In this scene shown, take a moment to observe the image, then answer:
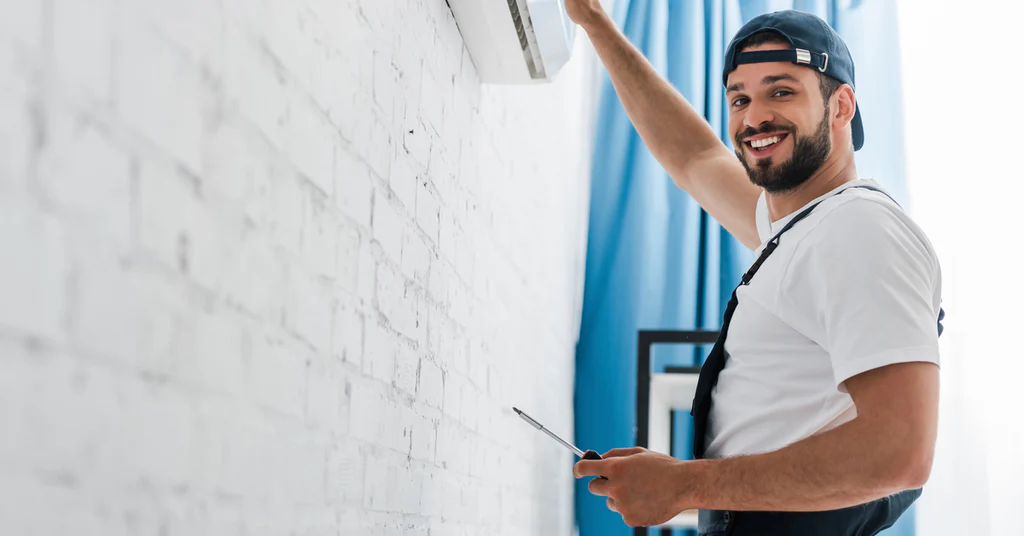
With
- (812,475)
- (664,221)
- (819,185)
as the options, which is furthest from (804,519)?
(664,221)

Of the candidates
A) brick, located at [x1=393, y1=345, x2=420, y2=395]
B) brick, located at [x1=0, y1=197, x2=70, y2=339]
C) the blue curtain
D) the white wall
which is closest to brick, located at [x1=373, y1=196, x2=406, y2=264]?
brick, located at [x1=393, y1=345, x2=420, y2=395]

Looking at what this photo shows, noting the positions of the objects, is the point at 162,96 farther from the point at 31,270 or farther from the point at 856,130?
the point at 856,130

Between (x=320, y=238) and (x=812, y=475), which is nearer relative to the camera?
(x=320, y=238)

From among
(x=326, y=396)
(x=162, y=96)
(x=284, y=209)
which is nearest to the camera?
(x=162, y=96)

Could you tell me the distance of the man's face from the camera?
1349mm

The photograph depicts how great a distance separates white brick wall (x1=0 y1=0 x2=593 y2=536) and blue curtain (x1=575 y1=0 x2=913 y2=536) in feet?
4.54

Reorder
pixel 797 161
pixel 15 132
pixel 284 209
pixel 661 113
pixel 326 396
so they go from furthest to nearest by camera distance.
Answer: pixel 661 113, pixel 797 161, pixel 326 396, pixel 284 209, pixel 15 132

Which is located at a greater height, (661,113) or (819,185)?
(661,113)

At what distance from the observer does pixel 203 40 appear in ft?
2.05

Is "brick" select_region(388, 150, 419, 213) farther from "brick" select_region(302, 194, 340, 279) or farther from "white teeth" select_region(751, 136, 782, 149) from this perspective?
"white teeth" select_region(751, 136, 782, 149)

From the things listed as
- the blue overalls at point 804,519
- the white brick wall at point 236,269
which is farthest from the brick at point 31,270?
the blue overalls at point 804,519

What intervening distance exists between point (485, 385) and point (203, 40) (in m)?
1.14

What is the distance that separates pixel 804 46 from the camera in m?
1.34

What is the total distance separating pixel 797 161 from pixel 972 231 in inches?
68.7
